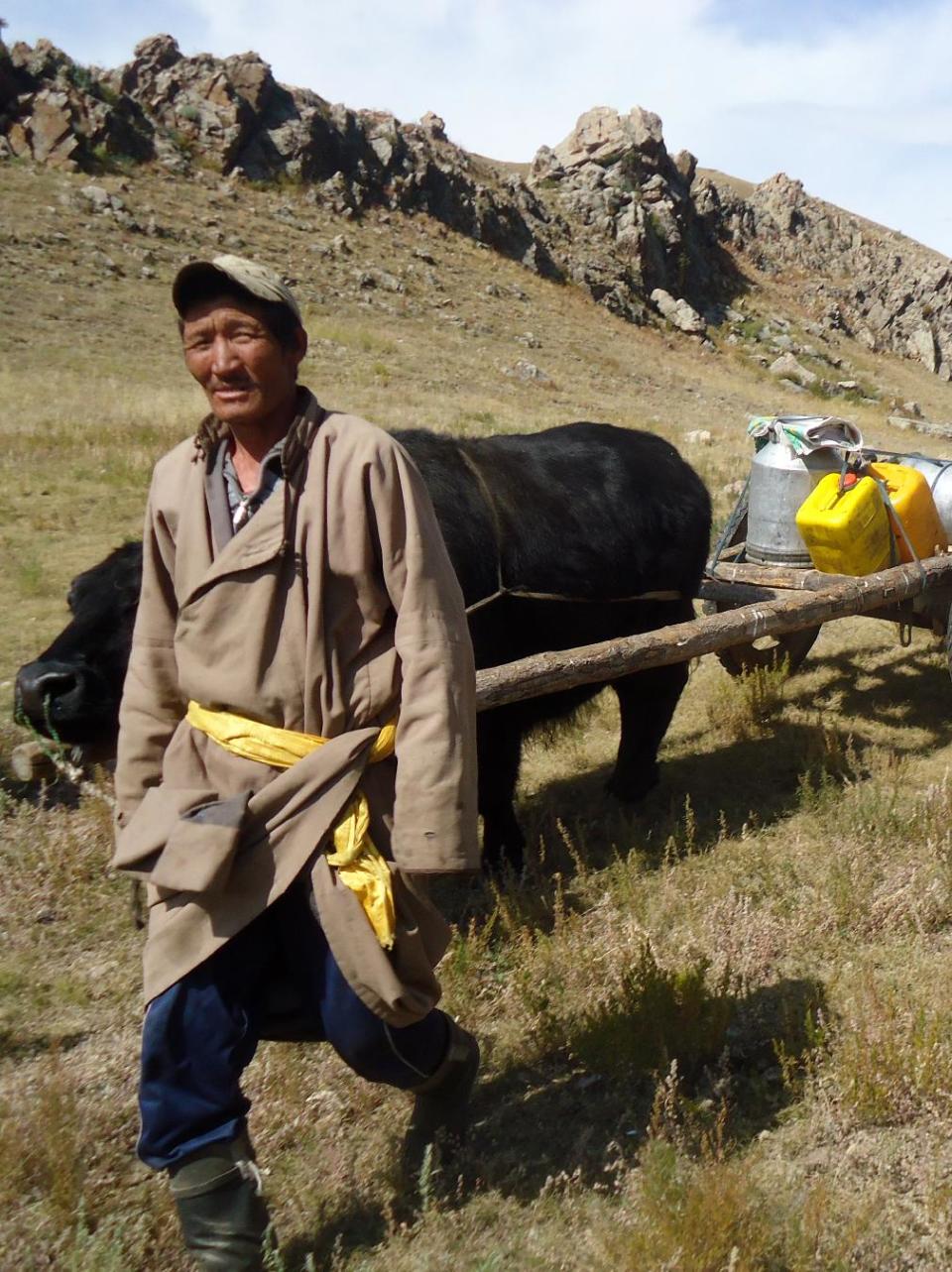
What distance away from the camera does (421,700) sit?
2094 mm

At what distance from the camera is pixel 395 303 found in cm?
2820

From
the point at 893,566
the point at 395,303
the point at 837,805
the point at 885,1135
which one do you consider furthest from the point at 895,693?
the point at 395,303

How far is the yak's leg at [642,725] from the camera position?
501 centimetres

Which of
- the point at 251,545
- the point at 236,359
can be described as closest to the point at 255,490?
the point at 251,545

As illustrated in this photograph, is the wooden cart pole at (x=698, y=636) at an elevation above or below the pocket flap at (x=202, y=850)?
above

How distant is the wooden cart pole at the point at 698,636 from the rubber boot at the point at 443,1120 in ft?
4.09

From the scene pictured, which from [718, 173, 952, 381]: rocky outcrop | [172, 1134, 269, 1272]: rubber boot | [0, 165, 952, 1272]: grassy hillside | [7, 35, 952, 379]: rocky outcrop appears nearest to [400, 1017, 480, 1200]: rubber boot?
[0, 165, 952, 1272]: grassy hillside

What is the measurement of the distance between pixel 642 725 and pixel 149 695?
307 centimetres

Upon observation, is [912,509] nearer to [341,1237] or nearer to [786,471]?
[786,471]

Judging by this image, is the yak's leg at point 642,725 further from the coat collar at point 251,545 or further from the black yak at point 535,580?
the coat collar at point 251,545

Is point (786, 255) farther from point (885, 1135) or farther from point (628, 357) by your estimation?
point (885, 1135)

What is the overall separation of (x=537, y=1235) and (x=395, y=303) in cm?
2790

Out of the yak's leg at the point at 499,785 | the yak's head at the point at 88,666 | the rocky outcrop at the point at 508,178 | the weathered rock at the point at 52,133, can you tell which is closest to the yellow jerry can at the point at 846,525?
the yak's leg at the point at 499,785

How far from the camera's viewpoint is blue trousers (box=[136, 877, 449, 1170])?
2.10 meters
